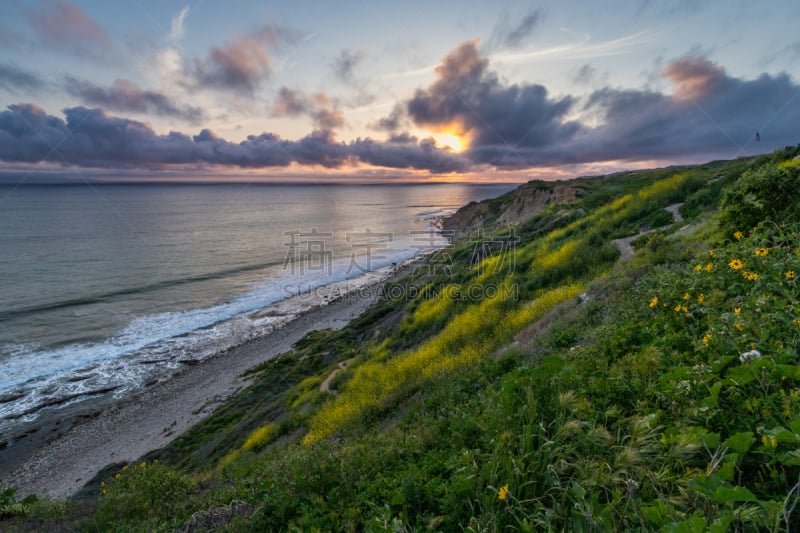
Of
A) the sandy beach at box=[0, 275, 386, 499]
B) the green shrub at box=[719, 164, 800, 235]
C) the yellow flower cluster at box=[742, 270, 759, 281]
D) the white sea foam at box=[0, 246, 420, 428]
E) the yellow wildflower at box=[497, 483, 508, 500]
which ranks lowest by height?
the sandy beach at box=[0, 275, 386, 499]

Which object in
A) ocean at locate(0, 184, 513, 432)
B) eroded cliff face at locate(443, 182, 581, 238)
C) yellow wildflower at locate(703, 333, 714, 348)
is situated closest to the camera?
yellow wildflower at locate(703, 333, 714, 348)

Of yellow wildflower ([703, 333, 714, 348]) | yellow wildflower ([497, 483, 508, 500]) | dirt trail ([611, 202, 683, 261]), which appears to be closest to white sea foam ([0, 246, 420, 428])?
yellow wildflower ([497, 483, 508, 500])

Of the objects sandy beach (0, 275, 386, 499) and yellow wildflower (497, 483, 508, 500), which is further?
sandy beach (0, 275, 386, 499)

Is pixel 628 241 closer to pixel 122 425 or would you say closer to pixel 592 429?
pixel 592 429

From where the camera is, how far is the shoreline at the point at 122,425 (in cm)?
1390

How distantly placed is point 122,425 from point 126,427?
0.35 meters

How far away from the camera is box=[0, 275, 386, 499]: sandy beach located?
13859 mm

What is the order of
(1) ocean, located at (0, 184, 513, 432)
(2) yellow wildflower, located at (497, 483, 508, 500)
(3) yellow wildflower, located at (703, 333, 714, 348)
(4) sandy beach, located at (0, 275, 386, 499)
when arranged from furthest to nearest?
(1) ocean, located at (0, 184, 513, 432), (4) sandy beach, located at (0, 275, 386, 499), (3) yellow wildflower, located at (703, 333, 714, 348), (2) yellow wildflower, located at (497, 483, 508, 500)

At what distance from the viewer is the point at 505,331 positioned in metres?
9.17

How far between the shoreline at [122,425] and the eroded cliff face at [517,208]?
30.4m

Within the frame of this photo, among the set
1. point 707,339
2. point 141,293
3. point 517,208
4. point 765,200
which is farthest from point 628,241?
point 517,208

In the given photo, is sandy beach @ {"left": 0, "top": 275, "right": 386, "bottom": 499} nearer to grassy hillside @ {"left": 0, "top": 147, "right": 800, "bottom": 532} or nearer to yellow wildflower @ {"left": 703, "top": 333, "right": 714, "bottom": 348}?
grassy hillside @ {"left": 0, "top": 147, "right": 800, "bottom": 532}

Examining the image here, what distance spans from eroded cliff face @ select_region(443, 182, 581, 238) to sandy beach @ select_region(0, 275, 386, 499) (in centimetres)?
3068

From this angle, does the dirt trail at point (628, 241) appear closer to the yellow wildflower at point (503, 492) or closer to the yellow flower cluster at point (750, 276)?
the yellow flower cluster at point (750, 276)
